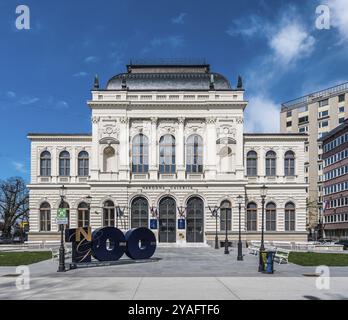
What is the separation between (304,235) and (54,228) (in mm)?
32530

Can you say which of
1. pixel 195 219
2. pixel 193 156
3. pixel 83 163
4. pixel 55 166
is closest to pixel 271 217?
pixel 195 219

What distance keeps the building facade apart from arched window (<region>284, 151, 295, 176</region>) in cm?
2175

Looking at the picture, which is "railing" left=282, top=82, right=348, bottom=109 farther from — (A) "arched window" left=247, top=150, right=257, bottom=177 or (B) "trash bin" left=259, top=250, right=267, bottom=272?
(B) "trash bin" left=259, top=250, right=267, bottom=272

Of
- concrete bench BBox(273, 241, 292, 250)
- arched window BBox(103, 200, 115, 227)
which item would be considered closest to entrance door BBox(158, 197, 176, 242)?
arched window BBox(103, 200, 115, 227)

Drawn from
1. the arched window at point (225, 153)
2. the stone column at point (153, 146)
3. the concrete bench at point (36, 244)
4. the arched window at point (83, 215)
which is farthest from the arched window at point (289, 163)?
the concrete bench at point (36, 244)

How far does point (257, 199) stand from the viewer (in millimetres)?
59312

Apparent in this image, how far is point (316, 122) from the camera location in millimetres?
111875

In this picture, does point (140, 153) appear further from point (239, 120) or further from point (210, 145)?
point (239, 120)

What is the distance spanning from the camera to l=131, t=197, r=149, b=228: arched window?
5759 centimetres

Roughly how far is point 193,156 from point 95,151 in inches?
500

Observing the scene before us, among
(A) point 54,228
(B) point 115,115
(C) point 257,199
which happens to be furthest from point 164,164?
(A) point 54,228

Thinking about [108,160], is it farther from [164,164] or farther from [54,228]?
[54,228]

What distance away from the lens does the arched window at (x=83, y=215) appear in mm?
59406
